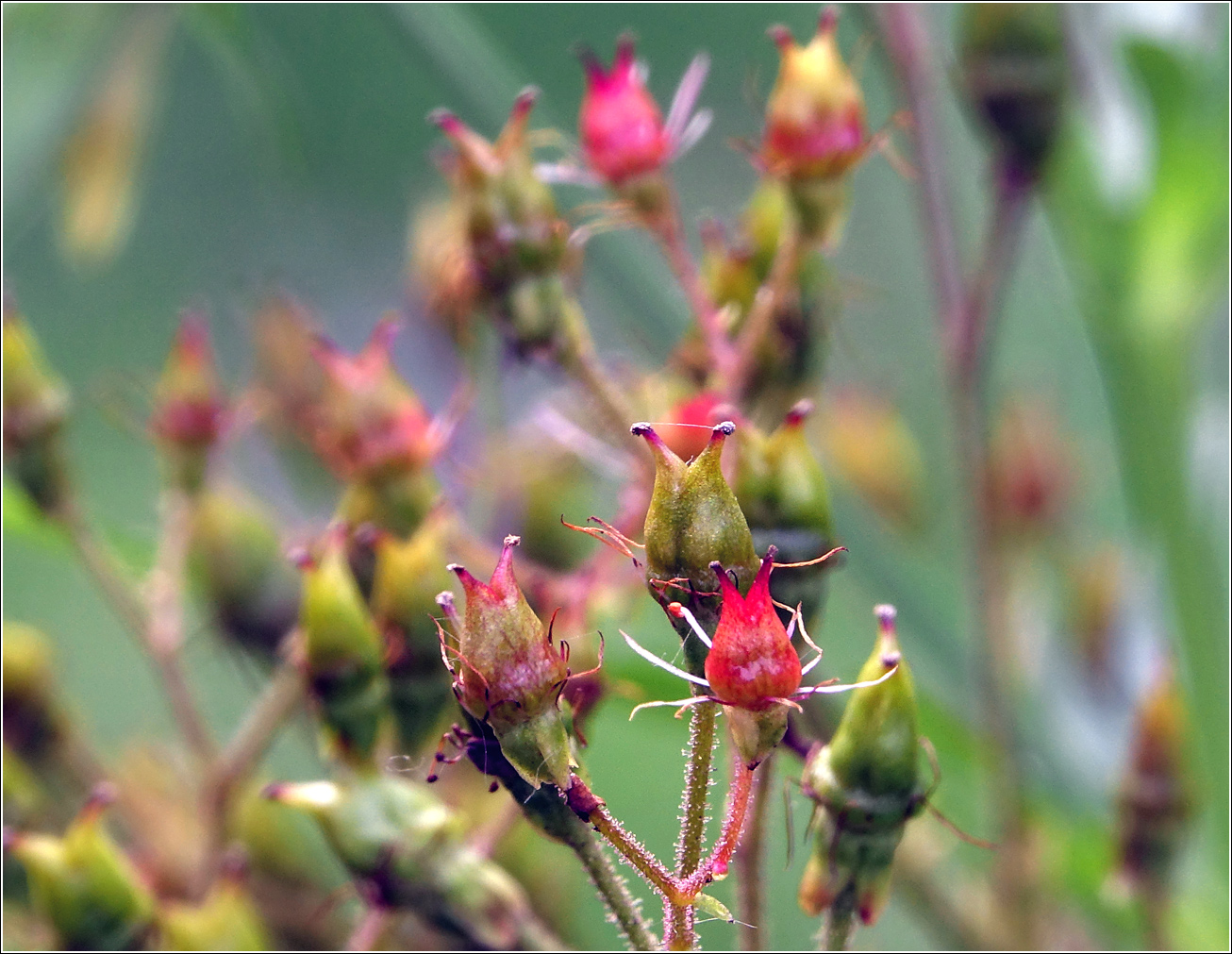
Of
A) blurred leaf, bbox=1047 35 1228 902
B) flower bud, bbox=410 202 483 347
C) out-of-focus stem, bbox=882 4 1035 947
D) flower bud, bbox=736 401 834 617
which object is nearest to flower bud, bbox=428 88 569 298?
flower bud, bbox=410 202 483 347

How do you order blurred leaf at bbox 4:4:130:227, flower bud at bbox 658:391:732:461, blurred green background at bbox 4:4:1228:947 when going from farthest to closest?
blurred leaf at bbox 4:4:130:227, blurred green background at bbox 4:4:1228:947, flower bud at bbox 658:391:732:461

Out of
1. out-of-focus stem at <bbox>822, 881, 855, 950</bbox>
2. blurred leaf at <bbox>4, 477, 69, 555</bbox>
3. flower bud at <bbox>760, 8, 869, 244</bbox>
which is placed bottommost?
out-of-focus stem at <bbox>822, 881, 855, 950</bbox>

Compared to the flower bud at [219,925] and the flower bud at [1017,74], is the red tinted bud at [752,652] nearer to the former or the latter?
the flower bud at [219,925]

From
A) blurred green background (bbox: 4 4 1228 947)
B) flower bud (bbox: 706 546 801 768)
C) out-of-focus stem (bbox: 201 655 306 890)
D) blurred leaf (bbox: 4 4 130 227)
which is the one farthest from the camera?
blurred leaf (bbox: 4 4 130 227)

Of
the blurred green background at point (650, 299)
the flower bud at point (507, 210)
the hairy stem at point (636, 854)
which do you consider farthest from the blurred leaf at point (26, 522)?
the hairy stem at point (636, 854)

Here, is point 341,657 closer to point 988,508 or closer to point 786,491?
point 786,491

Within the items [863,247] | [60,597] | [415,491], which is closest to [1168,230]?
[415,491]

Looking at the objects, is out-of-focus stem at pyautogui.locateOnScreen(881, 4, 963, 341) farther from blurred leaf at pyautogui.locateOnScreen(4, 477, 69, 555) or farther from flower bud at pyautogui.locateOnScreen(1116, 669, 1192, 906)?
blurred leaf at pyautogui.locateOnScreen(4, 477, 69, 555)
